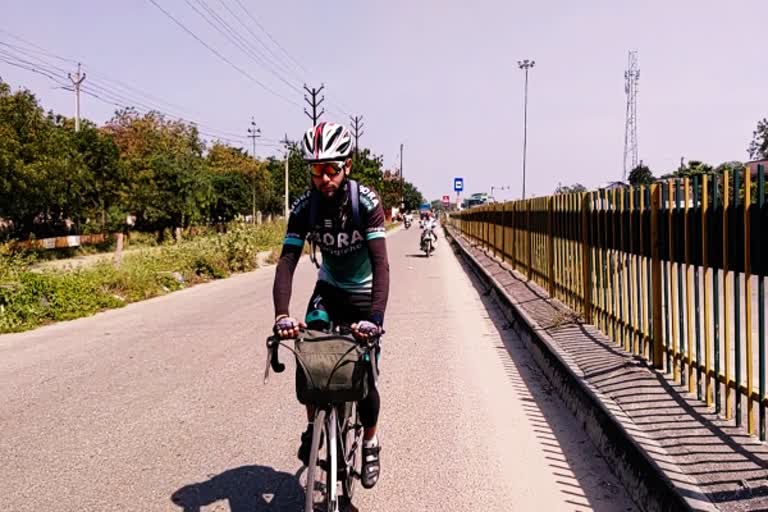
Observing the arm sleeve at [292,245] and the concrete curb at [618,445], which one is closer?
the concrete curb at [618,445]

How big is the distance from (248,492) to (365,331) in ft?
5.09

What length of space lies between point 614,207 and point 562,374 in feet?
5.62

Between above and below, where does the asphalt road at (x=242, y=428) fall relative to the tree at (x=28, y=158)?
below

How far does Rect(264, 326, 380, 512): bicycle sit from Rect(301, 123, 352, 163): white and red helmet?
0.81 meters

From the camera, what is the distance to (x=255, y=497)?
4039 millimetres

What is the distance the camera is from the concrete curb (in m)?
3.46

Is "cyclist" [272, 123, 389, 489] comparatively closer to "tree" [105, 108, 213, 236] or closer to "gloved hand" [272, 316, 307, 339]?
"gloved hand" [272, 316, 307, 339]

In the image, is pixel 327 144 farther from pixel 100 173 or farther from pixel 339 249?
pixel 100 173

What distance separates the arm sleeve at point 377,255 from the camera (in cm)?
346

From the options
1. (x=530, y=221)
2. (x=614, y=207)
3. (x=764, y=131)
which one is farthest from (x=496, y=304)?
(x=764, y=131)

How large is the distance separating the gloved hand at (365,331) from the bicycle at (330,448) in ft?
0.08

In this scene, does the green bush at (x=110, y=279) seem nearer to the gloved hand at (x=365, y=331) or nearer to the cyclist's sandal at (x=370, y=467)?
the cyclist's sandal at (x=370, y=467)

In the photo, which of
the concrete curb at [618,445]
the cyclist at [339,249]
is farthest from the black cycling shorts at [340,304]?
the concrete curb at [618,445]

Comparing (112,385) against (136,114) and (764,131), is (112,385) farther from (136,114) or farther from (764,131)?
(764,131)
